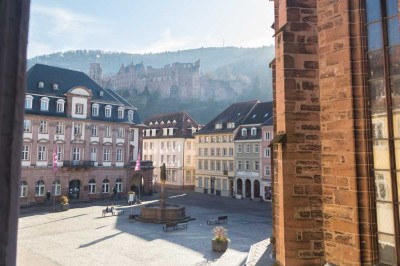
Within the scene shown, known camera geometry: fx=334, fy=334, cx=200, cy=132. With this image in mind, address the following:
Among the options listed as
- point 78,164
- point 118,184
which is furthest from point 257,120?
point 78,164

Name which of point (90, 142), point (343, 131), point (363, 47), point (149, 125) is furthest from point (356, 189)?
point (149, 125)

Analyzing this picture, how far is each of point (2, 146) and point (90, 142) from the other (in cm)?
4235

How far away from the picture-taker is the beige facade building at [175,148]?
57031mm

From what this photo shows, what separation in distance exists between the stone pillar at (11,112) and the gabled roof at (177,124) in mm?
55547

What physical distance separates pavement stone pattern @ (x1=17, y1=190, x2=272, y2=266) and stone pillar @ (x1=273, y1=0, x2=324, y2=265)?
29.8 feet

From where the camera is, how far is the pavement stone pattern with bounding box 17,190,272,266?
16.3 meters

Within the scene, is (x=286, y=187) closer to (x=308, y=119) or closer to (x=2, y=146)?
(x=308, y=119)

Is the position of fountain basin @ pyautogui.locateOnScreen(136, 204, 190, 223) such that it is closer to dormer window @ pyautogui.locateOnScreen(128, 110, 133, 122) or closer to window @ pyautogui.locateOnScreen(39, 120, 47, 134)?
window @ pyautogui.locateOnScreen(39, 120, 47, 134)

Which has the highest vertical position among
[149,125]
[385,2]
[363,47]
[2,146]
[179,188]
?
[149,125]

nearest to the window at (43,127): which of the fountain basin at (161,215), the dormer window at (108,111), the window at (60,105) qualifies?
the window at (60,105)

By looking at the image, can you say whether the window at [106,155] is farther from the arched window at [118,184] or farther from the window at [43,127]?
the window at [43,127]

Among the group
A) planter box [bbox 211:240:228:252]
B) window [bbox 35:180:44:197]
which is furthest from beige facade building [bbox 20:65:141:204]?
planter box [bbox 211:240:228:252]

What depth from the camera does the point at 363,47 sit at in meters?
5.65

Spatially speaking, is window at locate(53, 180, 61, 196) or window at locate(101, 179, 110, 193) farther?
window at locate(101, 179, 110, 193)
